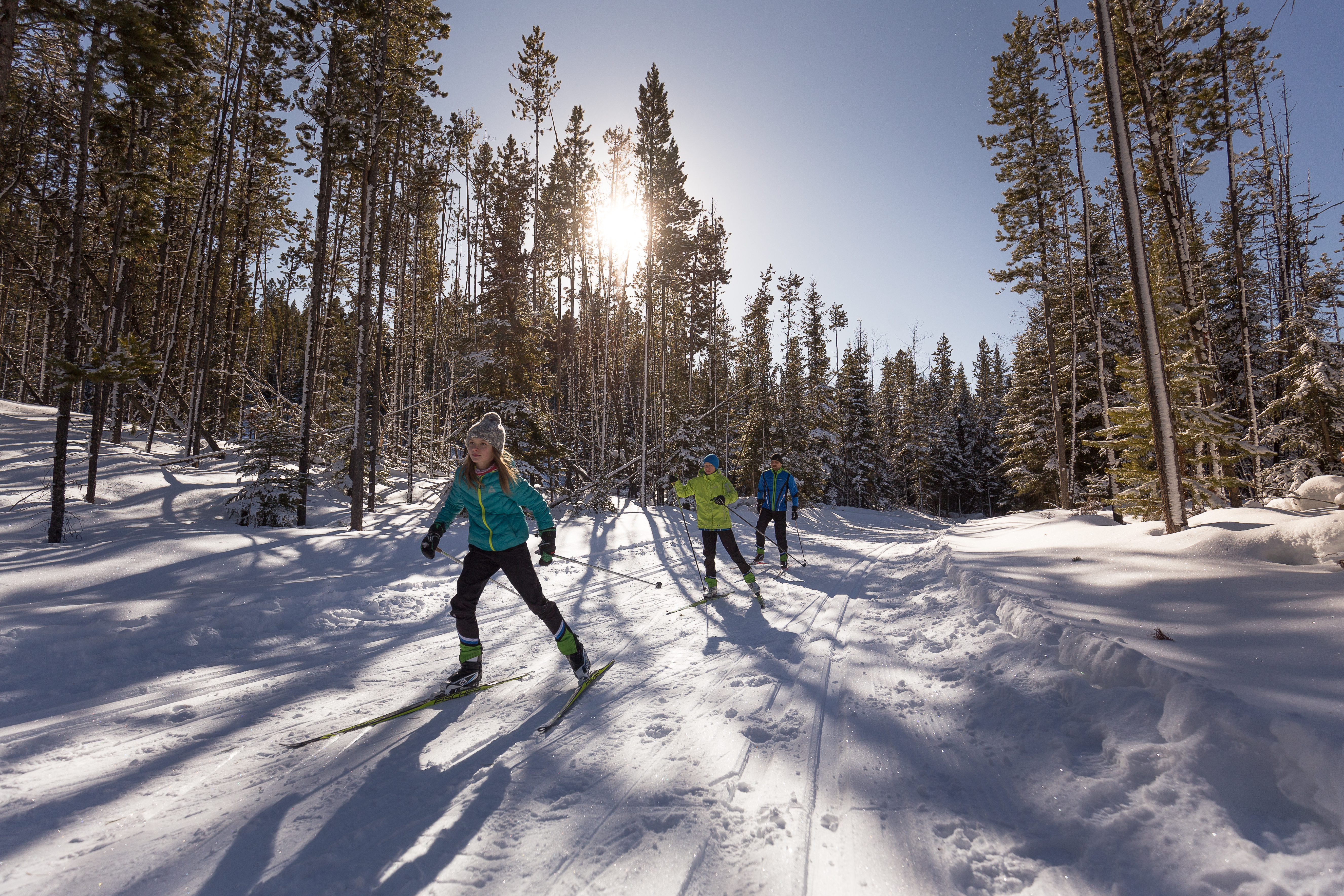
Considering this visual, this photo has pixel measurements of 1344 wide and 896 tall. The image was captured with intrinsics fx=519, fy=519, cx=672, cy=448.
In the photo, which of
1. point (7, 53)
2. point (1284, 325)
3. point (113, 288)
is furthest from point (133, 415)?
point (1284, 325)

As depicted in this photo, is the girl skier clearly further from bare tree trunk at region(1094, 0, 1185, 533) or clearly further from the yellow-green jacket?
bare tree trunk at region(1094, 0, 1185, 533)

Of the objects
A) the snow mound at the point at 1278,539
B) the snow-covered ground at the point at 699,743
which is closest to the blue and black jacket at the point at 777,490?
the snow-covered ground at the point at 699,743

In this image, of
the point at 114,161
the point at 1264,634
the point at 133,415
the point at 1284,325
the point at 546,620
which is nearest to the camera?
the point at 1264,634

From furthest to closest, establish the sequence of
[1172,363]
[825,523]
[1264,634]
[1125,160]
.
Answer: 1. [825,523]
2. [1172,363]
3. [1125,160]
4. [1264,634]

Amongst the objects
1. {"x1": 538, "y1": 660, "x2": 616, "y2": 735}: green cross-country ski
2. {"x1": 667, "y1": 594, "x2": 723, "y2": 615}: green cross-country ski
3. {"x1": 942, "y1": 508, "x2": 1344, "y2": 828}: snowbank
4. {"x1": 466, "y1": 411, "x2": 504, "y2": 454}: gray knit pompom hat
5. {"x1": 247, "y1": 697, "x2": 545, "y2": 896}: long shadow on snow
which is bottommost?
{"x1": 247, "y1": 697, "x2": 545, "y2": 896}: long shadow on snow

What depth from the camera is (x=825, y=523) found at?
80.7ft

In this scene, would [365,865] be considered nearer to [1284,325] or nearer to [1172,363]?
[1172,363]

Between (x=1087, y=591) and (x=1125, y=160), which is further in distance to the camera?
(x=1125, y=160)

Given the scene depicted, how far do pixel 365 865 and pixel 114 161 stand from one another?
15.1 meters

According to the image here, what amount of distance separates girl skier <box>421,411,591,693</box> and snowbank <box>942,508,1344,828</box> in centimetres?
400

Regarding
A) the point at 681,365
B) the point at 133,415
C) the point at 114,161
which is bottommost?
the point at 133,415

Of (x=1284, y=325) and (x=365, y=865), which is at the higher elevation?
(x=1284, y=325)

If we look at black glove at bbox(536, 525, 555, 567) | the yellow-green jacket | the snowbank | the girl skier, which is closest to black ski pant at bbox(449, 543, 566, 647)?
the girl skier

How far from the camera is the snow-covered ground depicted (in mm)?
2291
